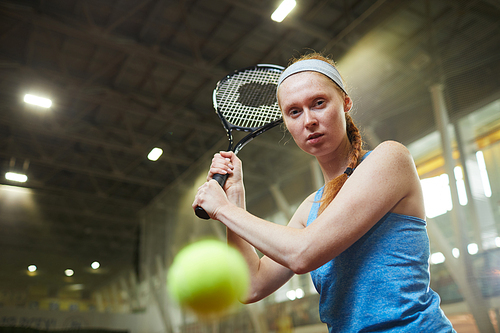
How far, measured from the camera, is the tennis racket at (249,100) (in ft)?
5.82

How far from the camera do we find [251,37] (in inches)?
293

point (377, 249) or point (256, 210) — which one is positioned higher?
point (256, 210)

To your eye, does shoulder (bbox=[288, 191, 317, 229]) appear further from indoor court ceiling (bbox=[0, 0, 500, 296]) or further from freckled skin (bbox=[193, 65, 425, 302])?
indoor court ceiling (bbox=[0, 0, 500, 296])

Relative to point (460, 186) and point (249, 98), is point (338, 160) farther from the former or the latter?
point (460, 186)

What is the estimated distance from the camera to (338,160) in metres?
1.10

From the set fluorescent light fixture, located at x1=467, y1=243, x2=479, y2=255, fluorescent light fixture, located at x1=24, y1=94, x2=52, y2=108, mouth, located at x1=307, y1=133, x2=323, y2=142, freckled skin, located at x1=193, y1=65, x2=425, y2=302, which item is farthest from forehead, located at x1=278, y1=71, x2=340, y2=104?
fluorescent light fixture, located at x1=24, y1=94, x2=52, y2=108

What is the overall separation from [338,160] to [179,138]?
9.90 m

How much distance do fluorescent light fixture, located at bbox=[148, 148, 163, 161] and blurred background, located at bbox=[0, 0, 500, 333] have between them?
0.13 meters

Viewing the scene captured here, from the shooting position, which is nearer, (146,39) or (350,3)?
(350,3)

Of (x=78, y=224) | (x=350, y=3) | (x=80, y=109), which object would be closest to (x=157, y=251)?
(x=78, y=224)

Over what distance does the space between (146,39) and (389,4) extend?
4.43 metres

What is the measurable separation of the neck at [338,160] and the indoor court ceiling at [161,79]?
3851 mm

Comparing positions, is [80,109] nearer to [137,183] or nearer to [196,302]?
[137,183]

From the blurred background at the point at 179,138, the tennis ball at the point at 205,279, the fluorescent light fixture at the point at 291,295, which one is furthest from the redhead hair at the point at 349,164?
the tennis ball at the point at 205,279
